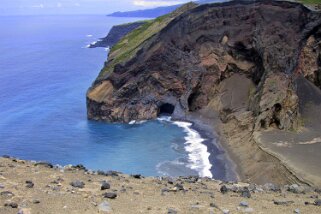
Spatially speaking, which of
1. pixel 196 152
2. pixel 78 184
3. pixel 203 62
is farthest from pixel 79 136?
pixel 78 184

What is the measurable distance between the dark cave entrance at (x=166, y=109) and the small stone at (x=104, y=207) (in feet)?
210

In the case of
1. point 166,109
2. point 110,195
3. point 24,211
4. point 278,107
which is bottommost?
point 166,109

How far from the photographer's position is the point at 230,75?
267 feet

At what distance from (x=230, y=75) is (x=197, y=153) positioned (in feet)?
86.3

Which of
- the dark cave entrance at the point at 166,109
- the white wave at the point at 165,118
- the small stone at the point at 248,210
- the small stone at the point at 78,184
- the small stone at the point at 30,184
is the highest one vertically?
the small stone at the point at 30,184

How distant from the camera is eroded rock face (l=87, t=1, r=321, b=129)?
2928 inches

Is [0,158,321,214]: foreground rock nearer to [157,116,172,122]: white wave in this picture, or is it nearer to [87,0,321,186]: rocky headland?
[87,0,321,186]: rocky headland

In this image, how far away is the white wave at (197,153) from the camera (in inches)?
2080

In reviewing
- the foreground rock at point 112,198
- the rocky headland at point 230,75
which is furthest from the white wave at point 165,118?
the foreground rock at point 112,198

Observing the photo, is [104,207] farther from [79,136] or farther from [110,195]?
[79,136]

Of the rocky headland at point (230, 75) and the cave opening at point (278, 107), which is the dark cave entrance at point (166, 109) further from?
the cave opening at point (278, 107)

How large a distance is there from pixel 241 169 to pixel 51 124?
120 ft

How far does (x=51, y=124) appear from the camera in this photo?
7581cm

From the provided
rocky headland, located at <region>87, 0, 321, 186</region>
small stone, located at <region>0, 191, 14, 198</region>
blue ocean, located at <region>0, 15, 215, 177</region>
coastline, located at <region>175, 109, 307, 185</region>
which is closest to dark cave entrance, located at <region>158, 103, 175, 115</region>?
rocky headland, located at <region>87, 0, 321, 186</region>
